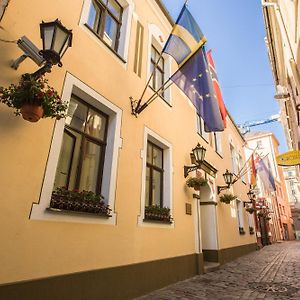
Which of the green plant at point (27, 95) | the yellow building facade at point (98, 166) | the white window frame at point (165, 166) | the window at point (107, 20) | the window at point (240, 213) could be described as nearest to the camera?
the green plant at point (27, 95)

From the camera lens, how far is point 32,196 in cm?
371

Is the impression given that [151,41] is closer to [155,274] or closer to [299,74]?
[299,74]

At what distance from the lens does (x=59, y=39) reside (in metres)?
3.37

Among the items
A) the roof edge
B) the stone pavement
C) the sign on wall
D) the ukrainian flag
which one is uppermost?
the roof edge

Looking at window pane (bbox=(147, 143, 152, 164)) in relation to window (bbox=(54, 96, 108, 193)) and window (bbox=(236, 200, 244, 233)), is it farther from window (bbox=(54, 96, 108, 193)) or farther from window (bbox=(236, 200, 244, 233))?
window (bbox=(236, 200, 244, 233))

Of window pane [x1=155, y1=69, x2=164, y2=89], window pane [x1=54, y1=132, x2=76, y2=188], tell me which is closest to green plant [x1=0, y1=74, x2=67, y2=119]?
window pane [x1=54, y1=132, x2=76, y2=188]

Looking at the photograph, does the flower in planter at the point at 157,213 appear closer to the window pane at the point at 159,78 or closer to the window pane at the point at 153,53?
the window pane at the point at 159,78

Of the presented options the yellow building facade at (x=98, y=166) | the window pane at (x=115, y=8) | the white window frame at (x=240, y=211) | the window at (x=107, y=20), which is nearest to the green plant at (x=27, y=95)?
the yellow building facade at (x=98, y=166)

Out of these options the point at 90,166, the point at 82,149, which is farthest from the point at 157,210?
the point at 82,149

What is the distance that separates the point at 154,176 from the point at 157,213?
1.12 meters

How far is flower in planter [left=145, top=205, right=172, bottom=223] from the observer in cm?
627

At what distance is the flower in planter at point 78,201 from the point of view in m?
4.06

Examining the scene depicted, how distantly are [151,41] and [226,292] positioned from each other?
7587 millimetres

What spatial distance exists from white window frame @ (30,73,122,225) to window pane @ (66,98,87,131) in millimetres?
173
